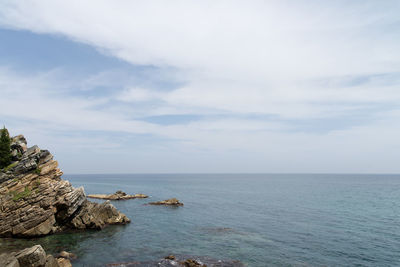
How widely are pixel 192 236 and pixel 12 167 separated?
129ft

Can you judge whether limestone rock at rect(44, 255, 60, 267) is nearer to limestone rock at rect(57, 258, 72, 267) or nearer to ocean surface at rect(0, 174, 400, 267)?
limestone rock at rect(57, 258, 72, 267)

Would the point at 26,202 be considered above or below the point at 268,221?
above

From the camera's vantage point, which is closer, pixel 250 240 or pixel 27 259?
pixel 27 259

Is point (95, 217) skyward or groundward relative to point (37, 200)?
groundward

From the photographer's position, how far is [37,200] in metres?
49.6

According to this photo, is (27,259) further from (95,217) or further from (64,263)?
(95,217)

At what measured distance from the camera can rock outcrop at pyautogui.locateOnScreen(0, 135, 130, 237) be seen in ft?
155

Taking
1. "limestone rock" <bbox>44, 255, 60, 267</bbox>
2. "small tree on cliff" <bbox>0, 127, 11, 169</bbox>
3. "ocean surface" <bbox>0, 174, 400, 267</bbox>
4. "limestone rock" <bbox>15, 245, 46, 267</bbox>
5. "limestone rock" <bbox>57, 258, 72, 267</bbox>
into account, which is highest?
"small tree on cliff" <bbox>0, 127, 11, 169</bbox>

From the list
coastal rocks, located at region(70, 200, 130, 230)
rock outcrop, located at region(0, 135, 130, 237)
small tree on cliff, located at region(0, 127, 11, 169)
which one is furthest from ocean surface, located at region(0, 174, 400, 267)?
small tree on cliff, located at region(0, 127, 11, 169)

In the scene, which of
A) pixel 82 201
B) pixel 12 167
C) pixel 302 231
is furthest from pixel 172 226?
pixel 12 167

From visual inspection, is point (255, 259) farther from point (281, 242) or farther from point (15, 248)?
point (15, 248)

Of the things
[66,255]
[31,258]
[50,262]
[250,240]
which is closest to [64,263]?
[50,262]

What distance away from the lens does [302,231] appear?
57625 mm

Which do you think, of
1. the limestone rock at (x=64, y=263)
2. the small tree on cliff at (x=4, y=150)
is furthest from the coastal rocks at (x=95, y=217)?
the limestone rock at (x=64, y=263)
